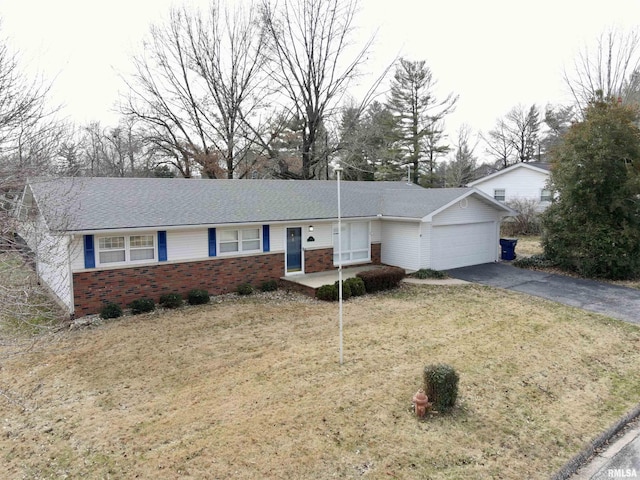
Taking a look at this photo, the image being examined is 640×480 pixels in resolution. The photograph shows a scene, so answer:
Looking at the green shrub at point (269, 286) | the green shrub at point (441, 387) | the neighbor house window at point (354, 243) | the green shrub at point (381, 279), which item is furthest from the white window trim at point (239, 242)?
the green shrub at point (441, 387)

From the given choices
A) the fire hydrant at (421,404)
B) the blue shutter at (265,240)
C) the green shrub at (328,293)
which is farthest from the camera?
the blue shutter at (265,240)

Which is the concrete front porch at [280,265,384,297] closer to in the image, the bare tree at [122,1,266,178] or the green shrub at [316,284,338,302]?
the green shrub at [316,284,338,302]

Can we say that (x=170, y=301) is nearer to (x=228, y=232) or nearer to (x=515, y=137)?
(x=228, y=232)

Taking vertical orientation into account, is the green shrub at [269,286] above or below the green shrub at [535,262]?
below

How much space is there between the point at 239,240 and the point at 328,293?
12.2 ft

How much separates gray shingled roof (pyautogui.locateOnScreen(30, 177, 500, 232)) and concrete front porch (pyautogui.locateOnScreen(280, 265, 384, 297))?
2.22 m

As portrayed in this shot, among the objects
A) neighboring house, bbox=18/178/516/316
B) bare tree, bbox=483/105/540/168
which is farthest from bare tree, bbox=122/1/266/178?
bare tree, bbox=483/105/540/168

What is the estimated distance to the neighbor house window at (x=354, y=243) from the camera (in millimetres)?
17484

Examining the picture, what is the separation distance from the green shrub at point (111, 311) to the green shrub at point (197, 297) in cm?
206

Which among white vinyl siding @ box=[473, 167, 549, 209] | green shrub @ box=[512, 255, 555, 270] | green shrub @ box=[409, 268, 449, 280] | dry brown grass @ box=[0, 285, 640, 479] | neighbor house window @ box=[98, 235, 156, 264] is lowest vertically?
dry brown grass @ box=[0, 285, 640, 479]

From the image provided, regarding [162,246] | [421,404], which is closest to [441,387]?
[421,404]

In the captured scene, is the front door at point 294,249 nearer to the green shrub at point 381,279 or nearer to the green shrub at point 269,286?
the green shrub at point 269,286

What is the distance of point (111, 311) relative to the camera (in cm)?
1177

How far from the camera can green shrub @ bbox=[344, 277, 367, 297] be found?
14078mm
